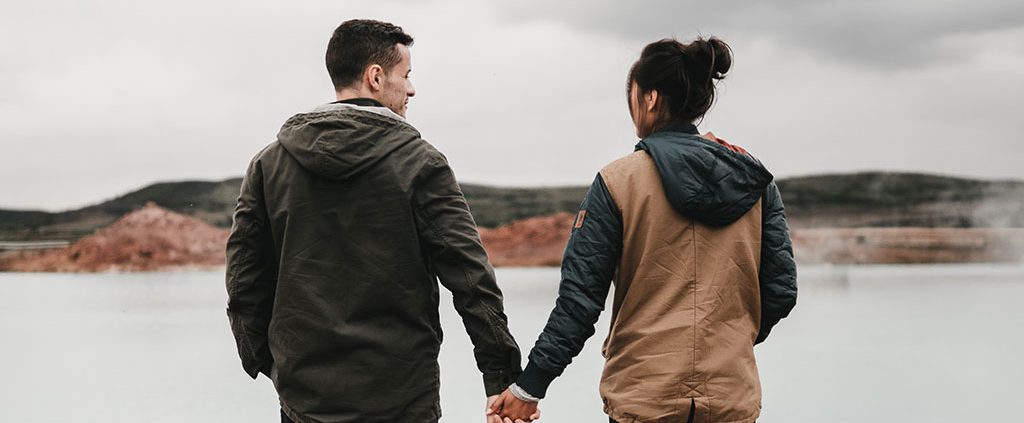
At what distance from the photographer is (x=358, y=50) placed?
5.36ft

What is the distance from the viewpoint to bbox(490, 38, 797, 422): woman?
1.57 meters

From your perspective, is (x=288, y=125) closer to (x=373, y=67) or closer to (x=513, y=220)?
(x=373, y=67)

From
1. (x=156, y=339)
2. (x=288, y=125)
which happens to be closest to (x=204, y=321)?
(x=156, y=339)

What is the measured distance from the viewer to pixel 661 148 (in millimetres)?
1575

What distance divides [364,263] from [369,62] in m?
0.39

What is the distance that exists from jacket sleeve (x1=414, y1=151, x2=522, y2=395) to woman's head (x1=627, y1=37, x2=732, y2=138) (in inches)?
16.3

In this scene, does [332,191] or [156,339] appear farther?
[156,339]

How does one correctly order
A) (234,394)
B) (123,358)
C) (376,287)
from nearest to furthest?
(376,287) < (234,394) < (123,358)

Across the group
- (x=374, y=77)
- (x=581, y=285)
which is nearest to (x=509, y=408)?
(x=581, y=285)

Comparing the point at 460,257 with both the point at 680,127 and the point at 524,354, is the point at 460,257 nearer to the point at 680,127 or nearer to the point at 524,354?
the point at 680,127

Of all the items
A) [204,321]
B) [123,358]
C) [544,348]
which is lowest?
[204,321]

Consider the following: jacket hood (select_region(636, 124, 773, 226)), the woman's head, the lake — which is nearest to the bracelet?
jacket hood (select_region(636, 124, 773, 226))

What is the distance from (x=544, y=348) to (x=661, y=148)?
0.45 m

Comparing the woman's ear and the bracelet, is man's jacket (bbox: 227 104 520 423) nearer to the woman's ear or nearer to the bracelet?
the bracelet
